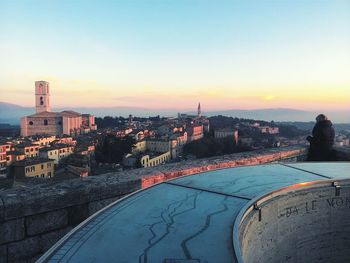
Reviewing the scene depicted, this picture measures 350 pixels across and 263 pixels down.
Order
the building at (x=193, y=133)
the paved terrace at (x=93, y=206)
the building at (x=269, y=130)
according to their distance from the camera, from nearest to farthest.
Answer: the paved terrace at (x=93, y=206) → the building at (x=193, y=133) → the building at (x=269, y=130)

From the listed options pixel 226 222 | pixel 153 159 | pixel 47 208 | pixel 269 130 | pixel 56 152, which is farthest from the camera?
pixel 269 130

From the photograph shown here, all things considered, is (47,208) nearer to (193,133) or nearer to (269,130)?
(193,133)

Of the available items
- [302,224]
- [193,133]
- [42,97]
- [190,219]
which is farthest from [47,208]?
[42,97]

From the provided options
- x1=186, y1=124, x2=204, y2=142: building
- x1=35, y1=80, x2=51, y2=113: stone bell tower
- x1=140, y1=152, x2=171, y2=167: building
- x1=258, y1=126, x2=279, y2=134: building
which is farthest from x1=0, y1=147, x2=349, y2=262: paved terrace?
x1=35, y1=80, x2=51, y2=113: stone bell tower

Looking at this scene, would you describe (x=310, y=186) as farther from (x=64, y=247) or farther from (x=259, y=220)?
(x=64, y=247)

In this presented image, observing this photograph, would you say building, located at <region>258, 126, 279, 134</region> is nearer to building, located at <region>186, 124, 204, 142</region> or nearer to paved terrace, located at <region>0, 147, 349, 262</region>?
building, located at <region>186, 124, 204, 142</region>

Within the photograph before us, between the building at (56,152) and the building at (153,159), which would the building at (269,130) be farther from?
the building at (56,152)

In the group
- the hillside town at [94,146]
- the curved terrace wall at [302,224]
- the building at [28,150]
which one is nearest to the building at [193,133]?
the hillside town at [94,146]
